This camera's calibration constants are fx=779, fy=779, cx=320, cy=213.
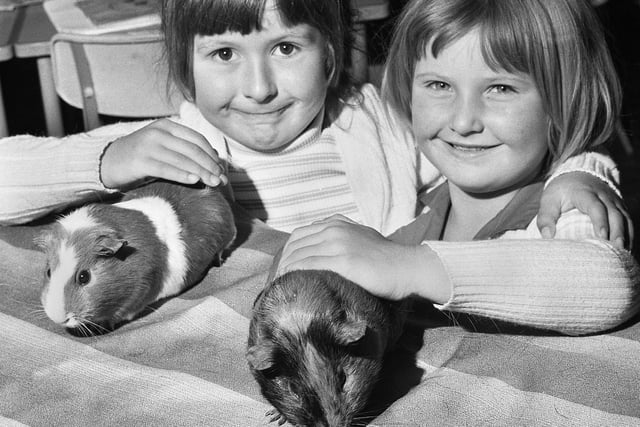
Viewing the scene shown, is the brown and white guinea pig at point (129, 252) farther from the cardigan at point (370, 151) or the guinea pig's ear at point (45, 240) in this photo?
the cardigan at point (370, 151)

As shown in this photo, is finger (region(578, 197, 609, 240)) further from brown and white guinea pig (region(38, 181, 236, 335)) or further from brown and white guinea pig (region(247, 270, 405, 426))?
brown and white guinea pig (region(38, 181, 236, 335))

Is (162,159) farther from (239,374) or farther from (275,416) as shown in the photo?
(275,416)

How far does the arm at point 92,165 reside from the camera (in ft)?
6.17

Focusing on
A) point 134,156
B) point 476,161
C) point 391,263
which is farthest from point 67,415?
point 476,161

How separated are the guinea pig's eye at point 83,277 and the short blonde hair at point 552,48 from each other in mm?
950

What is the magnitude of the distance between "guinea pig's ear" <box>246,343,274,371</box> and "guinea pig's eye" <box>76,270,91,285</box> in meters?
0.56

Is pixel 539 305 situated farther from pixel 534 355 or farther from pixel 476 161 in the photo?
pixel 476 161

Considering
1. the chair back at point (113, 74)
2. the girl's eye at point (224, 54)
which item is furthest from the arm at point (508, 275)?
the chair back at point (113, 74)

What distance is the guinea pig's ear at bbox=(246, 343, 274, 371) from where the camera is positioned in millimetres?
1278

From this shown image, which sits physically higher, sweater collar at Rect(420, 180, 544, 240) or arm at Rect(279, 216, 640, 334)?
arm at Rect(279, 216, 640, 334)

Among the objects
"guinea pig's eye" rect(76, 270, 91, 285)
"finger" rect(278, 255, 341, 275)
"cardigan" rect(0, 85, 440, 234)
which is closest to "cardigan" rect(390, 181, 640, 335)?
"finger" rect(278, 255, 341, 275)

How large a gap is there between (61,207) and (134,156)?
0.35 m

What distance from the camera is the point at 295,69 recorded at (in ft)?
6.93

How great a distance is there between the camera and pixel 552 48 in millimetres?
1783
